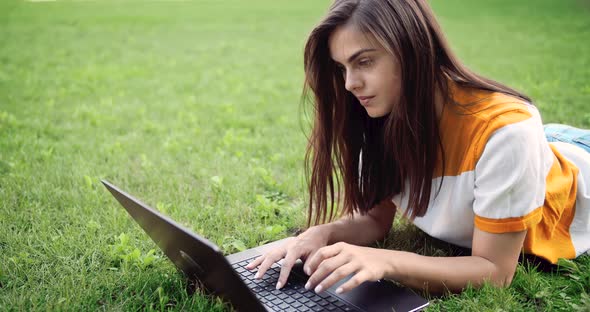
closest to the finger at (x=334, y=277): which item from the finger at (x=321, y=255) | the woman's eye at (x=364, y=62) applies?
the finger at (x=321, y=255)

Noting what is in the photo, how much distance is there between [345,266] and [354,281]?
0.07m

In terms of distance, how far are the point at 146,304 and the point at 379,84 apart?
1.29 m

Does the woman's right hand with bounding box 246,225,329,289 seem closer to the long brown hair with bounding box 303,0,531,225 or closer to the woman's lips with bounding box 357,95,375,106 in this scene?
the long brown hair with bounding box 303,0,531,225

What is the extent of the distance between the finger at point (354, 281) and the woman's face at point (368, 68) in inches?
25.9

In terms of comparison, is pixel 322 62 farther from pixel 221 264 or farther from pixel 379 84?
pixel 221 264

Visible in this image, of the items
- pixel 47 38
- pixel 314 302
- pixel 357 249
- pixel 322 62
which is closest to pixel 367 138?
pixel 322 62

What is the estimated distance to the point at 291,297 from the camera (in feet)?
6.62

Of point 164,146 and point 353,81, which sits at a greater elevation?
point 353,81

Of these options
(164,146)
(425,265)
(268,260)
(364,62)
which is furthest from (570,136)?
(164,146)

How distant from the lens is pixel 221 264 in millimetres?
1528

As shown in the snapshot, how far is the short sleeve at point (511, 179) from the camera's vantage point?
1.92 meters

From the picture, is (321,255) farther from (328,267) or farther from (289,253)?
(289,253)

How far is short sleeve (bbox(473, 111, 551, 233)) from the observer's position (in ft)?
6.30

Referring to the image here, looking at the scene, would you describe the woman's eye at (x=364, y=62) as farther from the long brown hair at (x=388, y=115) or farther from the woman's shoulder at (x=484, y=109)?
the woman's shoulder at (x=484, y=109)
